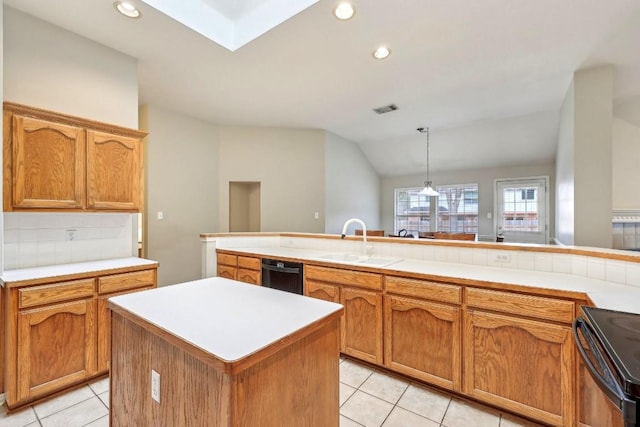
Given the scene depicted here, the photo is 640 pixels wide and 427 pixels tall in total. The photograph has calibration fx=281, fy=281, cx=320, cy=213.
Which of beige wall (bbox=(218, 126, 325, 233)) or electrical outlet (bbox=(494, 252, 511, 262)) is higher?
beige wall (bbox=(218, 126, 325, 233))

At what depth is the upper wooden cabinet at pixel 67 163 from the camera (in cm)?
190

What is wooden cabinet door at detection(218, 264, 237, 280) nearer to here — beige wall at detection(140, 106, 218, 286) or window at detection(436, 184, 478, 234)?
beige wall at detection(140, 106, 218, 286)

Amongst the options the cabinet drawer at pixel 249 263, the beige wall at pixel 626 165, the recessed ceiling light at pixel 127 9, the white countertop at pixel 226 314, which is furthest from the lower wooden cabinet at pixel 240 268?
the beige wall at pixel 626 165

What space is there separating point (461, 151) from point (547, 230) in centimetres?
236

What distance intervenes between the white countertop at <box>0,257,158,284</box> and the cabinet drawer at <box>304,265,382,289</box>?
1.41m

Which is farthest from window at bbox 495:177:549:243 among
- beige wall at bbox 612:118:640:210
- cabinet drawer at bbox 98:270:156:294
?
cabinet drawer at bbox 98:270:156:294

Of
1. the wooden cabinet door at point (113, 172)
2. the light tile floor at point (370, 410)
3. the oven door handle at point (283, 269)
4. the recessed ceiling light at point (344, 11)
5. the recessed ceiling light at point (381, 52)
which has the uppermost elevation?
the recessed ceiling light at point (381, 52)

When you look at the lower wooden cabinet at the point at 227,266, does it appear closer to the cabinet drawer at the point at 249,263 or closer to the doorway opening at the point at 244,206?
the cabinet drawer at the point at 249,263

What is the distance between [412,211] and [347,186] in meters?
2.33

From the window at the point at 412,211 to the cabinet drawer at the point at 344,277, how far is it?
5.20m

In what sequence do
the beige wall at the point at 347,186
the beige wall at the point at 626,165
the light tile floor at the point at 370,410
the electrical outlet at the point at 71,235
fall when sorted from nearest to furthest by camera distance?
the light tile floor at the point at 370,410 < the electrical outlet at the point at 71,235 < the beige wall at the point at 626,165 < the beige wall at the point at 347,186

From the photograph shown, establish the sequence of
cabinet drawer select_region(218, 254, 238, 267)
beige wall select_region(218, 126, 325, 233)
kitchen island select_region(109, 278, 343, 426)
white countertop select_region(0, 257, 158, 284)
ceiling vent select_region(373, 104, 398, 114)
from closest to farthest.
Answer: kitchen island select_region(109, 278, 343, 426), white countertop select_region(0, 257, 158, 284), cabinet drawer select_region(218, 254, 238, 267), ceiling vent select_region(373, 104, 398, 114), beige wall select_region(218, 126, 325, 233)

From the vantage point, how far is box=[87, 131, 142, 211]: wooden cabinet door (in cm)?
225

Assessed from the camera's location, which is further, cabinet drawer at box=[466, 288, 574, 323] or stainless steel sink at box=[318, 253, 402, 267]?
stainless steel sink at box=[318, 253, 402, 267]
